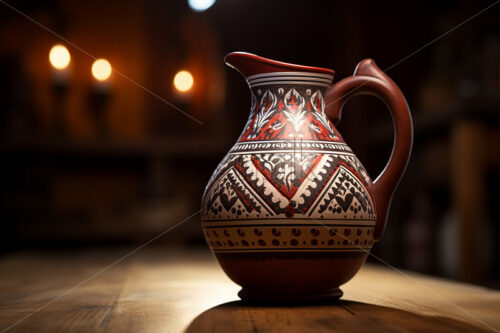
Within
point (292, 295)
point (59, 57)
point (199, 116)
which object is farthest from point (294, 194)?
point (199, 116)

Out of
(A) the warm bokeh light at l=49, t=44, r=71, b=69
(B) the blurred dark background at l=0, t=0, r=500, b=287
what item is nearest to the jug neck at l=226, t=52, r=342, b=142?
(B) the blurred dark background at l=0, t=0, r=500, b=287

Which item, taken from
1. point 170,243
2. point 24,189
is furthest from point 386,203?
point 24,189

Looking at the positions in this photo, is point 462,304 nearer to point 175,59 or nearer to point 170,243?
point 170,243

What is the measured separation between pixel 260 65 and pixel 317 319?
0.31 meters

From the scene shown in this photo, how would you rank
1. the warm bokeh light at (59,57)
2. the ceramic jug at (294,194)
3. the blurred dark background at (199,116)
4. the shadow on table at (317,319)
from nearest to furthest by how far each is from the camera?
the shadow on table at (317,319) → the ceramic jug at (294,194) → the blurred dark background at (199,116) → the warm bokeh light at (59,57)

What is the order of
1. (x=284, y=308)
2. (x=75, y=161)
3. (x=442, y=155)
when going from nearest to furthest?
(x=284, y=308) < (x=442, y=155) < (x=75, y=161)

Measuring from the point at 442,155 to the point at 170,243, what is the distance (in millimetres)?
1498

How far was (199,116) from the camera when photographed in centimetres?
326

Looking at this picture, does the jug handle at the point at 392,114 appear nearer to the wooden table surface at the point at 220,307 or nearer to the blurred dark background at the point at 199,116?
the wooden table surface at the point at 220,307

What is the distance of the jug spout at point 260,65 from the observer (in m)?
0.75

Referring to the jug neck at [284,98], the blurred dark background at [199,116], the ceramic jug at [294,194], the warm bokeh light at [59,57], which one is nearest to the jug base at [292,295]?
the ceramic jug at [294,194]

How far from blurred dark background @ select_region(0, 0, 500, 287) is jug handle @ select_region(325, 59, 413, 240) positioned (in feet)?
2.40

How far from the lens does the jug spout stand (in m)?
0.75

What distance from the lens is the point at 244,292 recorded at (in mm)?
749
